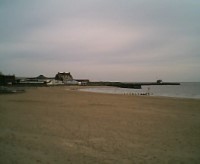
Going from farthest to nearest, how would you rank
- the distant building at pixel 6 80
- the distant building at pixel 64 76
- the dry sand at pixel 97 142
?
the distant building at pixel 64 76 → the distant building at pixel 6 80 → the dry sand at pixel 97 142

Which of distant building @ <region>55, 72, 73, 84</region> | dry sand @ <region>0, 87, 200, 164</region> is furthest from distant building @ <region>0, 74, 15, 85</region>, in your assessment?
dry sand @ <region>0, 87, 200, 164</region>

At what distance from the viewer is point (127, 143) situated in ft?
29.5

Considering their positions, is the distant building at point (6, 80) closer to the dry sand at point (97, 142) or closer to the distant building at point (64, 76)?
the distant building at point (64, 76)

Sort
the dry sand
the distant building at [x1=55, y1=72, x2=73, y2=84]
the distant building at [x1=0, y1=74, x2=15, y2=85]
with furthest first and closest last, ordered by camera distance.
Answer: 1. the distant building at [x1=55, y1=72, x2=73, y2=84]
2. the distant building at [x1=0, y1=74, x2=15, y2=85]
3. the dry sand

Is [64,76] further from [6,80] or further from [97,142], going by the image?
[97,142]

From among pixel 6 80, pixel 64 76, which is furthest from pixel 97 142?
pixel 64 76

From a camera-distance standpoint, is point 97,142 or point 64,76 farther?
point 64,76

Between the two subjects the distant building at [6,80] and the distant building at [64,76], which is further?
the distant building at [64,76]

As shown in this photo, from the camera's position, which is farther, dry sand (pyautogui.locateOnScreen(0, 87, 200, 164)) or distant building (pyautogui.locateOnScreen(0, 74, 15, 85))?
distant building (pyautogui.locateOnScreen(0, 74, 15, 85))

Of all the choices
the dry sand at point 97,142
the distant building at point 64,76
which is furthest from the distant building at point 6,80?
the dry sand at point 97,142

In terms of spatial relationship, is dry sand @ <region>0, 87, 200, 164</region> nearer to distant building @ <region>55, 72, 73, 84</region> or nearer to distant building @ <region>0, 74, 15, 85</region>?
distant building @ <region>0, 74, 15, 85</region>

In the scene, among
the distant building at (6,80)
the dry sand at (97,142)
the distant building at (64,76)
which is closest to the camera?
the dry sand at (97,142)

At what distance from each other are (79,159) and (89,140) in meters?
2.22

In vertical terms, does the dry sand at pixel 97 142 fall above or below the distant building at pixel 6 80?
below
